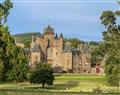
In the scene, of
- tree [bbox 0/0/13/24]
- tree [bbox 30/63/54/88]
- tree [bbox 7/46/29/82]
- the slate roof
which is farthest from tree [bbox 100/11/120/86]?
the slate roof

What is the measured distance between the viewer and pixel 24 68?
9356 cm

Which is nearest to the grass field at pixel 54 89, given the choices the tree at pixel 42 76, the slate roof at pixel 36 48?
the tree at pixel 42 76

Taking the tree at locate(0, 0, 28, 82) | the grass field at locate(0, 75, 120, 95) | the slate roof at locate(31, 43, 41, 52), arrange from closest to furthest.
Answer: the grass field at locate(0, 75, 120, 95)
the tree at locate(0, 0, 28, 82)
the slate roof at locate(31, 43, 41, 52)

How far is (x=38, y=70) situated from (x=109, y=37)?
46.4 feet

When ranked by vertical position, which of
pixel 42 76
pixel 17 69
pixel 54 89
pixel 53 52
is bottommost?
pixel 54 89

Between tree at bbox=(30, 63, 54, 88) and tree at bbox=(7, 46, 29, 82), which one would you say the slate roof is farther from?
tree at bbox=(30, 63, 54, 88)

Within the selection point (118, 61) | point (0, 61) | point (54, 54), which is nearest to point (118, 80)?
point (118, 61)

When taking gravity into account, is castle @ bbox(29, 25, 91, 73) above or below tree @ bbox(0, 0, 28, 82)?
above

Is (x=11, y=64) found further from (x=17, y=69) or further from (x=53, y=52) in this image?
(x=53, y=52)

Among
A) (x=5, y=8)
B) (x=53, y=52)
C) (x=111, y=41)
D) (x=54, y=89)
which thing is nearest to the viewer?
(x=5, y=8)

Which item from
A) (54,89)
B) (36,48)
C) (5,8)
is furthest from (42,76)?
(36,48)

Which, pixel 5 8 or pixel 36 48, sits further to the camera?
pixel 36 48

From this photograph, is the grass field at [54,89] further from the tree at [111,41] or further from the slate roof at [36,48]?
the slate roof at [36,48]

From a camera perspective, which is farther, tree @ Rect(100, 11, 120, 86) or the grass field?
tree @ Rect(100, 11, 120, 86)
